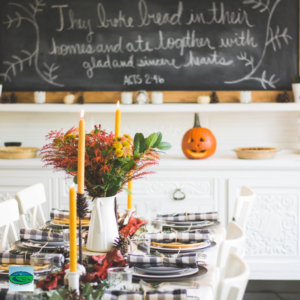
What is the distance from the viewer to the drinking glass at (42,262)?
4.10 ft

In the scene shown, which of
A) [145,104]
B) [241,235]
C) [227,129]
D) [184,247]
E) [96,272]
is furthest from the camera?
[227,129]

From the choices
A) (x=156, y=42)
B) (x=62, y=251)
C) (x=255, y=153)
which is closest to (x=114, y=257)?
(x=62, y=251)

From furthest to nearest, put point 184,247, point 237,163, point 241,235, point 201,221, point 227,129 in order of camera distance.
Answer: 1. point 227,129
2. point 237,163
3. point 201,221
4. point 184,247
5. point 241,235

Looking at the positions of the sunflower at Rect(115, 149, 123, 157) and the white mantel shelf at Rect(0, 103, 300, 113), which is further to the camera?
the white mantel shelf at Rect(0, 103, 300, 113)

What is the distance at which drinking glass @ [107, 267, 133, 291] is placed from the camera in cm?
110

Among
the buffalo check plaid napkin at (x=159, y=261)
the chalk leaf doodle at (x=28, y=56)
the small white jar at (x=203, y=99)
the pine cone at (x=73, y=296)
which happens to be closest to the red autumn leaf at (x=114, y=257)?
the buffalo check plaid napkin at (x=159, y=261)

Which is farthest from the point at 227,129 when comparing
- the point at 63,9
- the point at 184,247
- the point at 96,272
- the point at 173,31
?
the point at 96,272

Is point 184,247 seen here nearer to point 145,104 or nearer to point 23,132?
point 145,104

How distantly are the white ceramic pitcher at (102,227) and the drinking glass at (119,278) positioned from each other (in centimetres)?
35

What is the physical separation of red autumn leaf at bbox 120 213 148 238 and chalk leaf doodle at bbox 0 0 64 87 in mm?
1850

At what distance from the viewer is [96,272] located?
1.20 metres

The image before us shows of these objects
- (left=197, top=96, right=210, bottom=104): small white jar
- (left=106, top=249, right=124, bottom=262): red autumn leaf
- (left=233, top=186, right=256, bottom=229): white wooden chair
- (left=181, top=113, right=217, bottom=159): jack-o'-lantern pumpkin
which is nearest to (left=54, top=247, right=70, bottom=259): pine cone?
(left=106, top=249, right=124, bottom=262): red autumn leaf

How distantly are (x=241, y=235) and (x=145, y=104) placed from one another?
1913mm

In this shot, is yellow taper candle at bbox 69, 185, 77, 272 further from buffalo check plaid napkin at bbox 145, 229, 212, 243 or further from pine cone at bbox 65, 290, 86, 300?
buffalo check plaid napkin at bbox 145, 229, 212, 243
